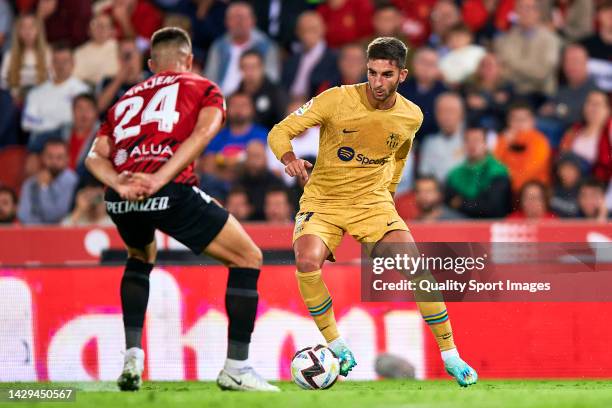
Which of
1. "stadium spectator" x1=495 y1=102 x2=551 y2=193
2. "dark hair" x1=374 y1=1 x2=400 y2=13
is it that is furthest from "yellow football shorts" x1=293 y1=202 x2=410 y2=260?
"dark hair" x1=374 y1=1 x2=400 y2=13

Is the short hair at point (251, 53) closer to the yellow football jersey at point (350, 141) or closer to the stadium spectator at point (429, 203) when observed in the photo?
the stadium spectator at point (429, 203)

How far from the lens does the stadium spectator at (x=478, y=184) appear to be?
35.0 ft

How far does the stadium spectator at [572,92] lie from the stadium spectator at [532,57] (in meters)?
0.25

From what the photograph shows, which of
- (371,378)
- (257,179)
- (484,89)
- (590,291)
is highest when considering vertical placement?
(484,89)

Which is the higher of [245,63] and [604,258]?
[245,63]

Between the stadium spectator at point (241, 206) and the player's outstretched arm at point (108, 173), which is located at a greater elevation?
the player's outstretched arm at point (108, 173)

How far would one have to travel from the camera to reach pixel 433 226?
896 cm

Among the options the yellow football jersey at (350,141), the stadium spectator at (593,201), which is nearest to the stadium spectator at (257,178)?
the stadium spectator at (593,201)

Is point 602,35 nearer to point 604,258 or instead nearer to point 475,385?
point 604,258

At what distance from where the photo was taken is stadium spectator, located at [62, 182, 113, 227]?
11.3m

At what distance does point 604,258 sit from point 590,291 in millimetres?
271

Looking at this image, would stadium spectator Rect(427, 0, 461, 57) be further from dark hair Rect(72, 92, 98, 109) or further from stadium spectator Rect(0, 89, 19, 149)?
stadium spectator Rect(0, 89, 19, 149)

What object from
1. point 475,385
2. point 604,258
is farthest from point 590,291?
point 475,385

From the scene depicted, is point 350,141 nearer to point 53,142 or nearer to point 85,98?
point 53,142
